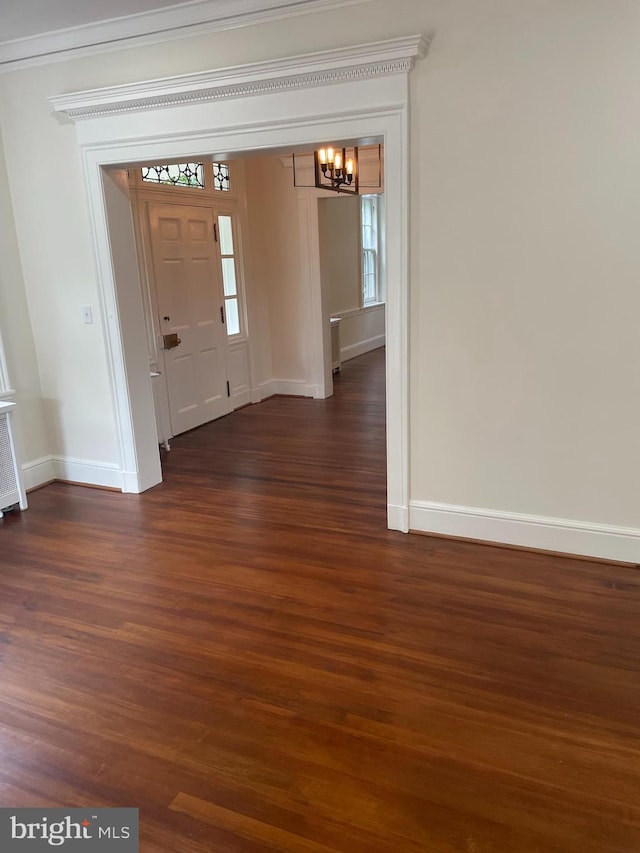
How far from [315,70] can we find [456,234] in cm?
109

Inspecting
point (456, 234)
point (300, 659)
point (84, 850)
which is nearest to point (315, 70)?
point (456, 234)

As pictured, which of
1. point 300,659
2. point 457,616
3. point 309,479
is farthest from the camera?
point 309,479

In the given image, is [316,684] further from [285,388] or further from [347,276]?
[347,276]

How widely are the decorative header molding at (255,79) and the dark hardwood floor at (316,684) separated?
2.45 meters

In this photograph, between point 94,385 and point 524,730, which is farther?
point 94,385

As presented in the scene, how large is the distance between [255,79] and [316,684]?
2.98m

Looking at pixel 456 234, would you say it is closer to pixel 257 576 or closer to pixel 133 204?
pixel 257 576

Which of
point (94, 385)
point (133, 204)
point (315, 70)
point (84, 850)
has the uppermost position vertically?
point (315, 70)

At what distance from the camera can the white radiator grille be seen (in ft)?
13.1

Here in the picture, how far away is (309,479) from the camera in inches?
179

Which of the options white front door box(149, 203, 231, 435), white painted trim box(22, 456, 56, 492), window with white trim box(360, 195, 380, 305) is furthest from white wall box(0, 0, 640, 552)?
window with white trim box(360, 195, 380, 305)

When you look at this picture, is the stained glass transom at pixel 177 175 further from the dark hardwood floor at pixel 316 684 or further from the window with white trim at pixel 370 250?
the window with white trim at pixel 370 250

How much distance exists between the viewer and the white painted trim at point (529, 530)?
3.16 metres

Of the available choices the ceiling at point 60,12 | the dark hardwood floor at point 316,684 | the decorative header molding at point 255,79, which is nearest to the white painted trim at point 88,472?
the dark hardwood floor at point 316,684
